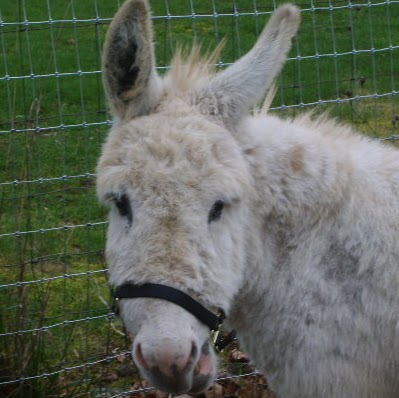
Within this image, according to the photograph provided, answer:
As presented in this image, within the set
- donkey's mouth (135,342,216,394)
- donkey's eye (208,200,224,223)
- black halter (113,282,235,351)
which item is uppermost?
donkey's eye (208,200,224,223)

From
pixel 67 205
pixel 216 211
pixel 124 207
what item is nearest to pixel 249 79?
pixel 216 211

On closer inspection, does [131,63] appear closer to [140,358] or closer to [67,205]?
[140,358]

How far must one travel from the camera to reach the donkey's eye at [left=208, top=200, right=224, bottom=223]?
297 cm

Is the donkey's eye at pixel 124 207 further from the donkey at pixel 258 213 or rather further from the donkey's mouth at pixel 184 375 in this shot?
the donkey's mouth at pixel 184 375

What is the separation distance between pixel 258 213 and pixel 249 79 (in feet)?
1.63

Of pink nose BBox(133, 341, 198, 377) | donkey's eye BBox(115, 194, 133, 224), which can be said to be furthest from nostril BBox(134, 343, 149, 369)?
donkey's eye BBox(115, 194, 133, 224)

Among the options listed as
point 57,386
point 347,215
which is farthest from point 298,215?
point 57,386

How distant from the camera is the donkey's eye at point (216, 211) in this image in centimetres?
297

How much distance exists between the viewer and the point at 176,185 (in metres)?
2.91

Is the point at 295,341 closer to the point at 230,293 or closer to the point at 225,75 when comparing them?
the point at 230,293

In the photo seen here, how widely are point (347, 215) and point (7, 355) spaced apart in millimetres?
2077

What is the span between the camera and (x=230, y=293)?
9.91 ft

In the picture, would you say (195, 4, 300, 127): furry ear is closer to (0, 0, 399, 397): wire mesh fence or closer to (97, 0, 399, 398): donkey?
(97, 0, 399, 398): donkey

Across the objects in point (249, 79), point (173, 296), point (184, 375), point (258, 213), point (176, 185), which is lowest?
point (184, 375)
